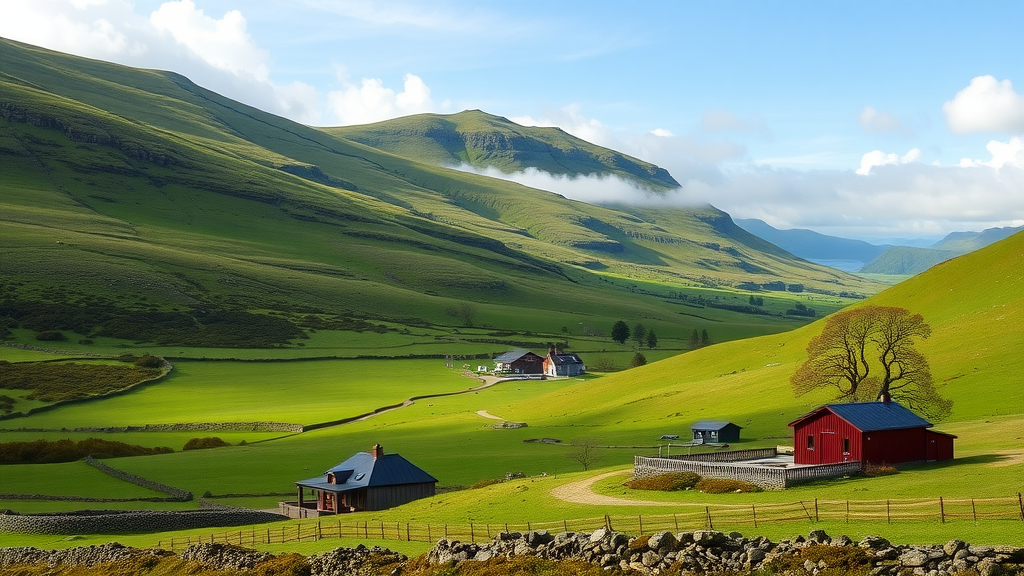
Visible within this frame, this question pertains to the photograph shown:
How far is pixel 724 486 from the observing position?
1699 inches

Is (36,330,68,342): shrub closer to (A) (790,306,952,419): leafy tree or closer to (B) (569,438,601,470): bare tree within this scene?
(B) (569,438,601,470): bare tree

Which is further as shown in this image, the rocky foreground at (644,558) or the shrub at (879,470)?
the shrub at (879,470)

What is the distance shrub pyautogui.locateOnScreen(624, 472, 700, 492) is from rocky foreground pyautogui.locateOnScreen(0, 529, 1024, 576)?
59.6ft

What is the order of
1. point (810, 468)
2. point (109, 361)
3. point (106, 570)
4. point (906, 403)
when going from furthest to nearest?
1. point (109, 361)
2. point (906, 403)
3. point (810, 468)
4. point (106, 570)

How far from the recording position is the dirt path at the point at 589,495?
4139 cm

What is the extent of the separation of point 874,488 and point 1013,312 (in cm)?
5323

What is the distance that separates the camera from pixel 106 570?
3631cm

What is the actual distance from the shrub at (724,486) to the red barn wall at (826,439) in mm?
7404

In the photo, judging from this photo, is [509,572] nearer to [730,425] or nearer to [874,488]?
[874,488]

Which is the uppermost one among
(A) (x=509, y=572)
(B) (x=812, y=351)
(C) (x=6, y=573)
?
(B) (x=812, y=351)

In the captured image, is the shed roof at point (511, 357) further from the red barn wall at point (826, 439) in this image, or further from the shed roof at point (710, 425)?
the red barn wall at point (826, 439)

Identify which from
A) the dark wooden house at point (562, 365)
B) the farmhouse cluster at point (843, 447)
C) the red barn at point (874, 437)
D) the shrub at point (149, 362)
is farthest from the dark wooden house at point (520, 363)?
the red barn at point (874, 437)

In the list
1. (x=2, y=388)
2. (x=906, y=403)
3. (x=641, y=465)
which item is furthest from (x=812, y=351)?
(x=2, y=388)

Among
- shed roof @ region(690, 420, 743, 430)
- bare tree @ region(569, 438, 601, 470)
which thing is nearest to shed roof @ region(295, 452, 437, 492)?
bare tree @ region(569, 438, 601, 470)
